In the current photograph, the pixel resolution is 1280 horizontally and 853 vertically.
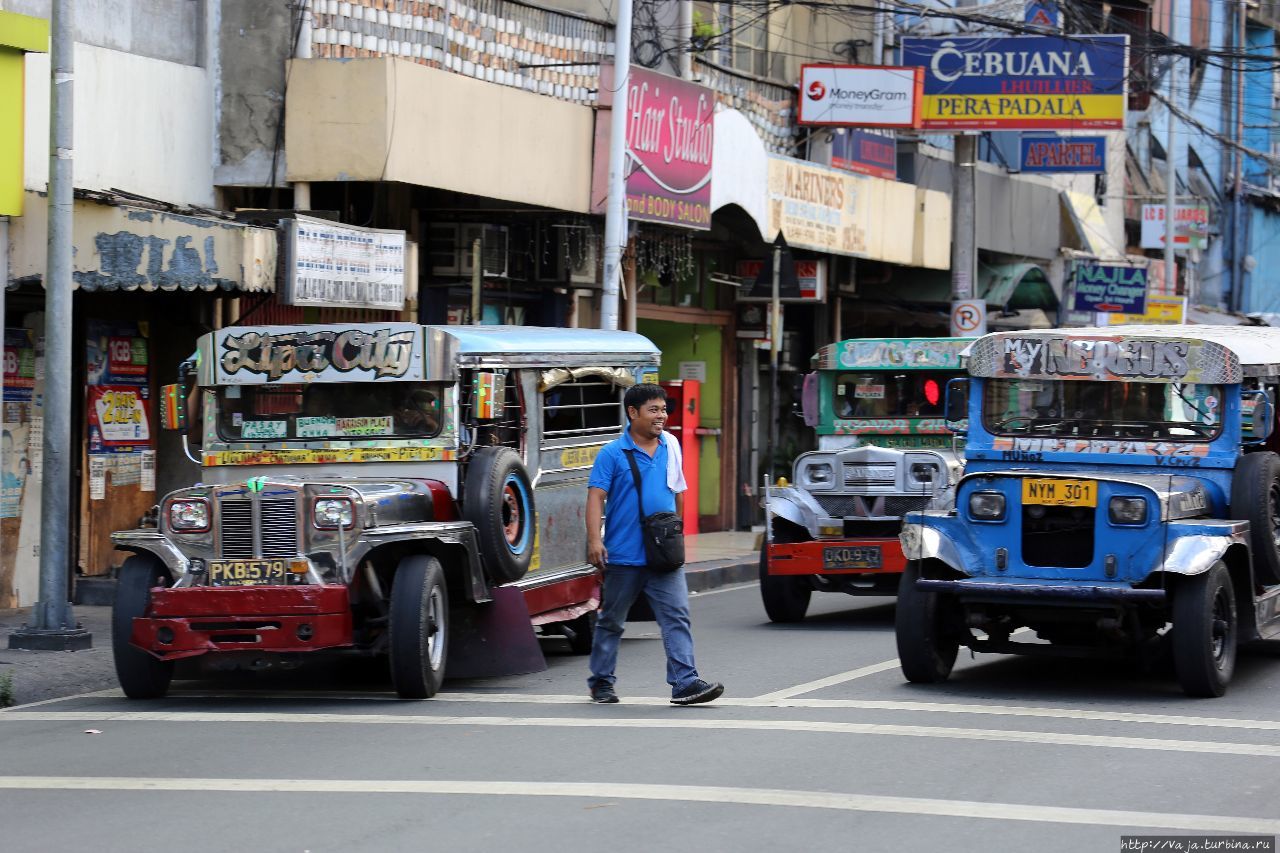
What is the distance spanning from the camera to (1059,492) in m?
11.1

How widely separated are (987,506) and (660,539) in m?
2.09

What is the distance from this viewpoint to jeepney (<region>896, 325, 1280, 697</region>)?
35.6ft

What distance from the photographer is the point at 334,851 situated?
22.8 ft

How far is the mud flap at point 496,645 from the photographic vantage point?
11922 millimetres

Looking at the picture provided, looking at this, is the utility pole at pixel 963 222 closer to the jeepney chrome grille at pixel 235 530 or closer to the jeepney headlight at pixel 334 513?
the jeepney headlight at pixel 334 513

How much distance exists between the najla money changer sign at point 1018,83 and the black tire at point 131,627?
18.0 meters

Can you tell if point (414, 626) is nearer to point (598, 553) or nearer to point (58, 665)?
point (598, 553)

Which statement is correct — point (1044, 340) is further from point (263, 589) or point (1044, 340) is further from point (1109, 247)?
point (1109, 247)

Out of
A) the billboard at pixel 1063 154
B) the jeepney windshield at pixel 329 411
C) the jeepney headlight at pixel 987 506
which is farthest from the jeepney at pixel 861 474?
the billboard at pixel 1063 154

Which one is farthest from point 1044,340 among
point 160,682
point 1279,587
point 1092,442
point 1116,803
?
point 160,682

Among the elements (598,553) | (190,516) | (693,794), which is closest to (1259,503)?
(598,553)

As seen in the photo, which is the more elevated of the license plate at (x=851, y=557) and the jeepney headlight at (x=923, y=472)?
the jeepney headlight at (x=923, y=472)

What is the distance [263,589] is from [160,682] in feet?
3.66

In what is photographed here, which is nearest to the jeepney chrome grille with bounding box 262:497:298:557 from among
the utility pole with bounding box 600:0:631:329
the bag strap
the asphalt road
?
the asphalt road
